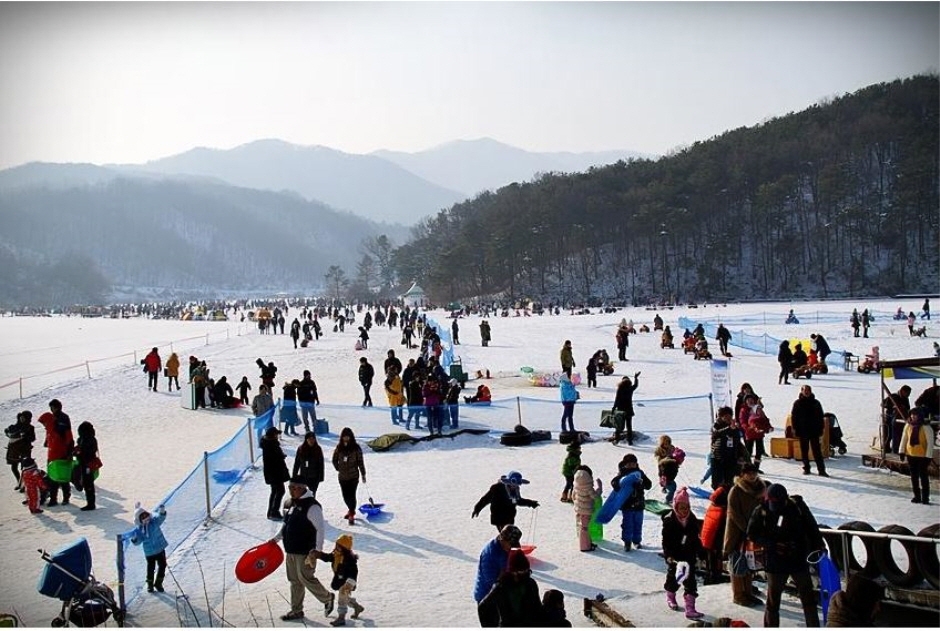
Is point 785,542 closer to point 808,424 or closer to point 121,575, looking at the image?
point 808,424

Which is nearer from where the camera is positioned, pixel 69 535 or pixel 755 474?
pixel 755 474

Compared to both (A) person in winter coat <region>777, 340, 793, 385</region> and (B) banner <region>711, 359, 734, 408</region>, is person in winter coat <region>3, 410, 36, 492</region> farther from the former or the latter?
(A) person in winter coat <region>777, 340, 793, 385</region>

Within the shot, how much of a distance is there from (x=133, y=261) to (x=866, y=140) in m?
176

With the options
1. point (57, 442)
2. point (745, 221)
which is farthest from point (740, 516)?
point (745, 221)

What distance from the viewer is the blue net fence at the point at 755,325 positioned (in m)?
28.3

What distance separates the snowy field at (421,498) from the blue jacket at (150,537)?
0.74ft

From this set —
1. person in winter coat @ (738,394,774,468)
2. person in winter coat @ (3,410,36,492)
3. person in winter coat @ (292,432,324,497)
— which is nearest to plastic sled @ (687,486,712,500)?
person in winter coat @ (738,394,774,468)

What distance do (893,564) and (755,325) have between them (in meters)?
36.2

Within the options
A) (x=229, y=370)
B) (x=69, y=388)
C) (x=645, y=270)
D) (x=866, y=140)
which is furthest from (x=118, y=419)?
(x=866, y=140)

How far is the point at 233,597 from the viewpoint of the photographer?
24.7 ft

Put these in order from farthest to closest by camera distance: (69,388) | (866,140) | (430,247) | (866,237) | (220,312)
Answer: (430,247) → (866,140) → (866,237) → (220,312) → (69,388)

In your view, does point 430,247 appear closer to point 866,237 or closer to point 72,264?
point 866,237

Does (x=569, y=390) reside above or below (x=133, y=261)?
Result: below

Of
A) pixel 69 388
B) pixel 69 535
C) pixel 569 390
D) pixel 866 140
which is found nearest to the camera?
pixel 69 535
